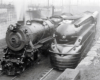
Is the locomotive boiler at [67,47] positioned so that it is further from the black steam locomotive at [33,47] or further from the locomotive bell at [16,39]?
the locomotive bell at [16,39]

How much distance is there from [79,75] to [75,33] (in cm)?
381

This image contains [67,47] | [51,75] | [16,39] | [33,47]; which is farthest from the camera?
[67,47]

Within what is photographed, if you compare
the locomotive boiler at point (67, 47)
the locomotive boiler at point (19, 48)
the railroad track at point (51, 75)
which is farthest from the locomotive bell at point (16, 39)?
the railroad track at point (51, 75)

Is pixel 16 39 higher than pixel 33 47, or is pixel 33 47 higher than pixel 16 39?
pixel 16 39

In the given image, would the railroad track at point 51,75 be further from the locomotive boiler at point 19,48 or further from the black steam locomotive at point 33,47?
the locomotive boiler at point 19,48

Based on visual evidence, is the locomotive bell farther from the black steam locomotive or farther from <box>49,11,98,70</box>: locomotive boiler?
<box>49,11,98,70</box>: locomotive boiler

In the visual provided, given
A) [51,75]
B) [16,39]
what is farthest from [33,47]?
[51,75]

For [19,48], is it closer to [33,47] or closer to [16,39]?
[16,39]

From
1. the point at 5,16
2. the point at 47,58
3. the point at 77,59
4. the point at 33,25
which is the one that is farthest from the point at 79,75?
the point at 5,16

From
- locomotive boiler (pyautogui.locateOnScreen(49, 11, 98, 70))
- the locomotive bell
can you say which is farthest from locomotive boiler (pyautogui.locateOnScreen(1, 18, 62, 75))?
locomotive boiler (pyautogui.locateOnScreen(49, 11, 98, 70))

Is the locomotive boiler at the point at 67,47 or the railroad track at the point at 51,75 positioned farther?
the locomotive boiler at the point at 67,47

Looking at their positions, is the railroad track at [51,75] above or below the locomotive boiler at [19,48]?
below

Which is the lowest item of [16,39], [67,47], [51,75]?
[51,75]

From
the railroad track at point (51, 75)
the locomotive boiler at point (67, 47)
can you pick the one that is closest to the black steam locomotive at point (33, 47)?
the locomotive boiler at point (67, 47)
